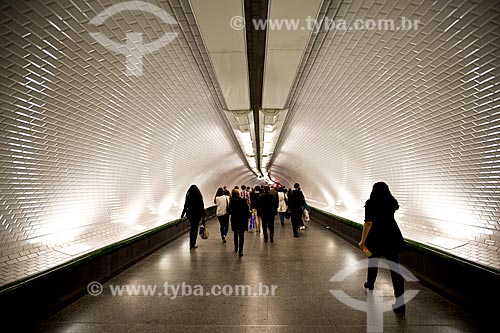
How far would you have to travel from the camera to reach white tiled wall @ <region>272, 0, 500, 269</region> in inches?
134

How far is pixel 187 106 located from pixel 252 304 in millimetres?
4577

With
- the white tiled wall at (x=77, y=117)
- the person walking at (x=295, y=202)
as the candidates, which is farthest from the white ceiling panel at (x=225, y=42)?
the person walking at (x=295, y=202)

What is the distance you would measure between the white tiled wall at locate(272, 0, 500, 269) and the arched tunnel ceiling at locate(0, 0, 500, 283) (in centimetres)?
2

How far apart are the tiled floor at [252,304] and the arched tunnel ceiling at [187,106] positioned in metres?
0.88

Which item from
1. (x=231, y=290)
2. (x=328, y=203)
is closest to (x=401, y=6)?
(x=231, y=290)

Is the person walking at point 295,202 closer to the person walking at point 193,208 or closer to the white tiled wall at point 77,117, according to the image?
the person walking at point 193,208

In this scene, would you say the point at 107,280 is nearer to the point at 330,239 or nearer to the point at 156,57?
the point at 156,57

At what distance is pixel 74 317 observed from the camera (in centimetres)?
364

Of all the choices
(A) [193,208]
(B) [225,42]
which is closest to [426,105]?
(B) [225,42]

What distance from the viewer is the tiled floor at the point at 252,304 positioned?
3332 mm

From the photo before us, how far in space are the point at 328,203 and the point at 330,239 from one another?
6239 mm

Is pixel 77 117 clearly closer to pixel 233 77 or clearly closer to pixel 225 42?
pixel 225 42

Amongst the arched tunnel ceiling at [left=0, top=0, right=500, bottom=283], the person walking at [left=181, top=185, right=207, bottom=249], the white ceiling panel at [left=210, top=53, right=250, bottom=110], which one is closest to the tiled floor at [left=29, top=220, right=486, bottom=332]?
the arched tunnel ceiling at [left=0, top=0, right=500, bottom=283]

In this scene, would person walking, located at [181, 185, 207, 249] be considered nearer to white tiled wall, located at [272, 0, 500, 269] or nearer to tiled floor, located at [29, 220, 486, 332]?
tiled floor, located at [29, 220, 486, 332]
